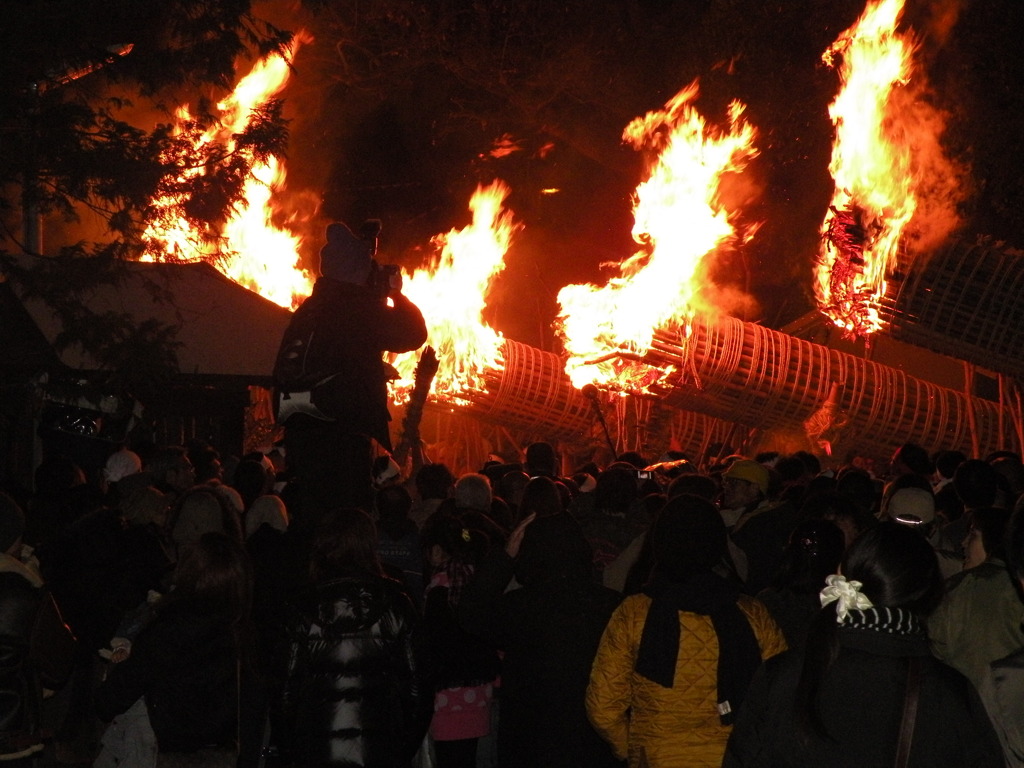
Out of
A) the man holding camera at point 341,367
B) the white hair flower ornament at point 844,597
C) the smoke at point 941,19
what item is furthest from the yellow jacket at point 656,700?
the smoke at point 941,19

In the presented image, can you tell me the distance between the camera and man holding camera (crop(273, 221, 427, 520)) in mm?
5555

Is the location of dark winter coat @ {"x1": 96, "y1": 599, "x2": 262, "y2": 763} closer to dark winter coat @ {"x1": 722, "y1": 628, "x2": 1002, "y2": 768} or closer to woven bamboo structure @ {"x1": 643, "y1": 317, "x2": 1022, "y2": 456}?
dark winter coat @ {"x1": 722, "y1": 628, "x2": 1002, "y2": 768}

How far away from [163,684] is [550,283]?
19304 mm

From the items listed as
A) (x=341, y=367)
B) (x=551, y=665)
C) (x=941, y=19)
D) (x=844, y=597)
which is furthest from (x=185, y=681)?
(x=941, y=19)

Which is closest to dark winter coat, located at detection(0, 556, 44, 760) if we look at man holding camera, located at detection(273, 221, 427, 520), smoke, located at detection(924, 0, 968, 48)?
man holding camera, located at detection(273, 221, 427, 520)

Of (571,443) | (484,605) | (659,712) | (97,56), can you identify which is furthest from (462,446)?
(659,712)

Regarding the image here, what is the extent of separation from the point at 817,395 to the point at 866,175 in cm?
254

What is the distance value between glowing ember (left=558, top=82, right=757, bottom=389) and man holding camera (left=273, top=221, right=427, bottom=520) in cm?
630

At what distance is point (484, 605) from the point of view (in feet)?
16.9

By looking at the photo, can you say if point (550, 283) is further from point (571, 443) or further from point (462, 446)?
point (571, 443)

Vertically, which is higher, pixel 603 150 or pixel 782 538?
pixel 603 150

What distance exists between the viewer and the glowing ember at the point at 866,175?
11164mm

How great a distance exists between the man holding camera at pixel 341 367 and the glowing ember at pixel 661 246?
6302 millimetres

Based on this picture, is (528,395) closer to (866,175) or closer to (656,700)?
(866,175)
